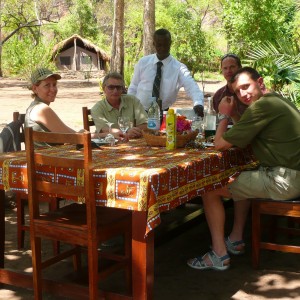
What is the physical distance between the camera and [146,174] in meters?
3.23

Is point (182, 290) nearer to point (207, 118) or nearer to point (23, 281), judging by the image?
point (23, 281)

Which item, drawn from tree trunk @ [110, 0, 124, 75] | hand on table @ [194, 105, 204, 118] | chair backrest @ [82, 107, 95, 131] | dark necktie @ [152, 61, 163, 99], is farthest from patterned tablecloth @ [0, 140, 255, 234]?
tree trunk @ [110, 0, 124, 75]

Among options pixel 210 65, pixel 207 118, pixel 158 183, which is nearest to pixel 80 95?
pixel 210 65

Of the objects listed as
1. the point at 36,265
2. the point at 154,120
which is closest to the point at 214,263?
the point at 154,120

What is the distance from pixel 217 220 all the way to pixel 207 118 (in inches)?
38.7

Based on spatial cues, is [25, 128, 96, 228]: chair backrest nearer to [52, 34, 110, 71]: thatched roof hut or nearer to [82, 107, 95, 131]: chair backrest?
[82, 107, 95, 131]: chair backrest

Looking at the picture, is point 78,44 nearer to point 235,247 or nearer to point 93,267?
point 235,247

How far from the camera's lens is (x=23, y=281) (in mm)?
3865

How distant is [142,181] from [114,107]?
2.29 m

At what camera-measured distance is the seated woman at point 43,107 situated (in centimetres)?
456

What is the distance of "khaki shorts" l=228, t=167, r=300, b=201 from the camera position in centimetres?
418

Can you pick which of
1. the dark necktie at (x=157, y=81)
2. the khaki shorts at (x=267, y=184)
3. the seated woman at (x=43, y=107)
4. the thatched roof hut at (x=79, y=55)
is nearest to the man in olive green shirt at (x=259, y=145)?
the khaki shorts at (x=267, y=184)

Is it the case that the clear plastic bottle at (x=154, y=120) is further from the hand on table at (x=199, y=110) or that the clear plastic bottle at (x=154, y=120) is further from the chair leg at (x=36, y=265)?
the chair leg at (x=36, y=265)

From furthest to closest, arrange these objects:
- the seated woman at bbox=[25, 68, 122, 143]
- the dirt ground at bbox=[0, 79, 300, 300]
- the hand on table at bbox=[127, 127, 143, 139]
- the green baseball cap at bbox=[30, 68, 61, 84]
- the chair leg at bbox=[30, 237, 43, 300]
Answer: the hand on table at bbox=[127, 127, 143, 139] → the green baseball cap at bbox=[30, 68, 61, 84] → the seated woman at bbox=[25, 68, 122, 143] → the dirt ground at bbox=[0, 79, 300, 300] → the chair leg at bbox=[30, 237, 43, 300]
